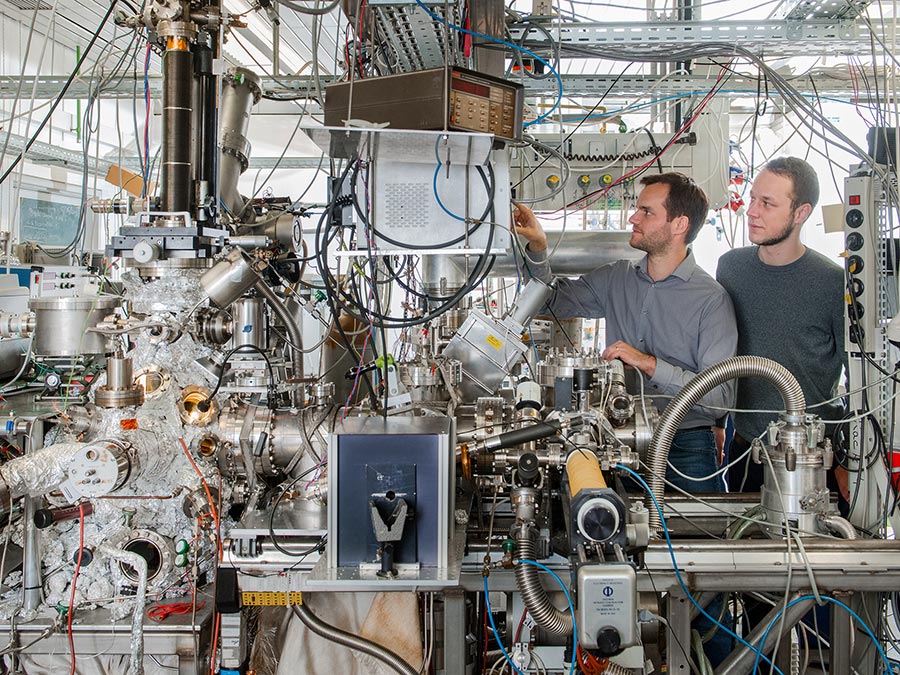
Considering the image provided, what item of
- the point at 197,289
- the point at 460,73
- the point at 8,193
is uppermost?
the point at 8,193

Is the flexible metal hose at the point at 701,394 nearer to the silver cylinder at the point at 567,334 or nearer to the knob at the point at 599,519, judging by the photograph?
the knob at the point at 599,519

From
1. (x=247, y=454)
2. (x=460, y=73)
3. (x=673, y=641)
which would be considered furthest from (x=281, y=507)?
(x=460, y=73)

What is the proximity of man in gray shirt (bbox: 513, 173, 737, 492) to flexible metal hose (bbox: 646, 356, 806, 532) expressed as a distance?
442mm

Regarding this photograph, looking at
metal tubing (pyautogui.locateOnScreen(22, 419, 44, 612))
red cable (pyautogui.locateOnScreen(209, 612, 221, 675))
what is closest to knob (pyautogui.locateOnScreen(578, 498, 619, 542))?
red cable (pyautogui.locateOnScreen(209, 612, 221, 675))

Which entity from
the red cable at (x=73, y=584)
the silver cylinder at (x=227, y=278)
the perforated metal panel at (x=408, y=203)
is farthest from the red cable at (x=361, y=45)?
the red cable at (x=73, y=584)

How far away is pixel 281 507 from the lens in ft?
5.64

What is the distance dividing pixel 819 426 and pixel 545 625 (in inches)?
31.2

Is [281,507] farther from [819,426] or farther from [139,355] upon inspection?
[819,426]

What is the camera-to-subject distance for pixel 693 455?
7.29 ft

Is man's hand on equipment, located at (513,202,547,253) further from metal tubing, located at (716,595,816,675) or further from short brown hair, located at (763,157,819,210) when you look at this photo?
metal tubing, located at (716,595,816,675)

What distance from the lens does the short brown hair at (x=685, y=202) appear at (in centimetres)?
242

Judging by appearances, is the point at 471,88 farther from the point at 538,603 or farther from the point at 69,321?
the point at 69,321

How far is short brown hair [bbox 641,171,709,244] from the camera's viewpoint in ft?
7.94

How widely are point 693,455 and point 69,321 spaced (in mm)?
2040
